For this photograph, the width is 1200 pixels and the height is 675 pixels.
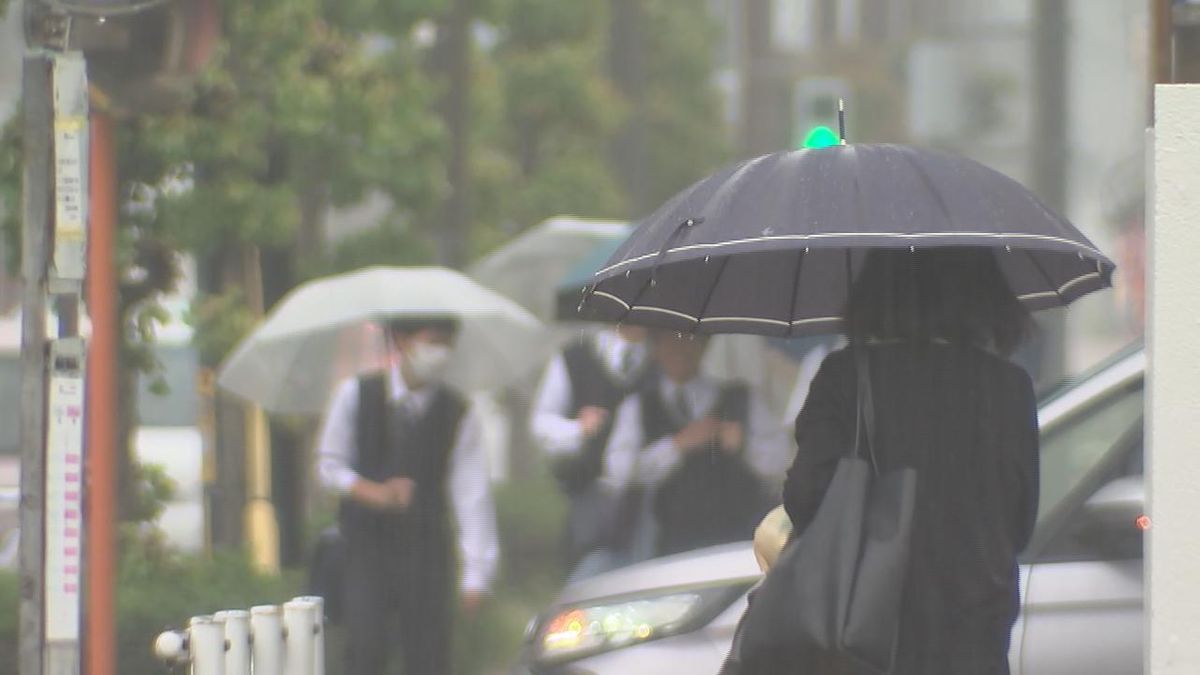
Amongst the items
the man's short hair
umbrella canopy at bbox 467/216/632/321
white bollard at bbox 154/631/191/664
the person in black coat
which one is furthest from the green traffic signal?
umbrella canopy at bbox 467/216/632/321

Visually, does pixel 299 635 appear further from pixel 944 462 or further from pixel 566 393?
pixel 566 393

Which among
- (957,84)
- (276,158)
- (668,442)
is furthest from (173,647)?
(957,84)

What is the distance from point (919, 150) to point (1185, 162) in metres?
0.69

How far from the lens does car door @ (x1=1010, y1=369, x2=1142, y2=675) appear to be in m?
4.39

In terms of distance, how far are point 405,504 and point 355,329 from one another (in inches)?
78.6

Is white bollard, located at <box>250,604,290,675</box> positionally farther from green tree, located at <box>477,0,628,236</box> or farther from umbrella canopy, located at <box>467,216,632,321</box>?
green tree, located at <box>477,0,628,236</box>

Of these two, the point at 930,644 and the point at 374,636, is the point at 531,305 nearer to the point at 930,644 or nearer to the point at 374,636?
the point at 374,636

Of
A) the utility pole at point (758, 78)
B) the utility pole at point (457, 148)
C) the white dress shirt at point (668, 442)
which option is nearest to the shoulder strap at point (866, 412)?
the white dress shirt at point (668, 442)

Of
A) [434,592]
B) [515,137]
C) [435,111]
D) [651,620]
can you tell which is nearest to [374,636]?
[434,592]

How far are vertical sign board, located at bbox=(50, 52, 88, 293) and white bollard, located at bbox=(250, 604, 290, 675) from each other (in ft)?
3.13

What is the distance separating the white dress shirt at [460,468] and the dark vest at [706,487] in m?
0.77

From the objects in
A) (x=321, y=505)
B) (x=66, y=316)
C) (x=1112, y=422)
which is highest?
(x=66, y=316)

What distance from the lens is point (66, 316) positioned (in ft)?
16.1

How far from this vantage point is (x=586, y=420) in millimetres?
7520
